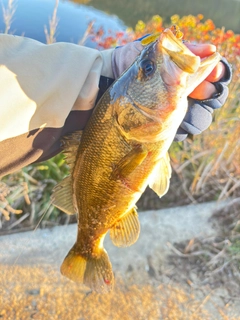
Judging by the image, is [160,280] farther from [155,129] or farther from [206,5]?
[206,5]

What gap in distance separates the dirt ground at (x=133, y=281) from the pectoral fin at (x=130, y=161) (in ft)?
3.75

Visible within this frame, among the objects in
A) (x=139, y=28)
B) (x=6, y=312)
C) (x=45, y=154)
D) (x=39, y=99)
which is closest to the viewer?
(x=39, y=99)

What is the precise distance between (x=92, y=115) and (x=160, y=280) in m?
1.49

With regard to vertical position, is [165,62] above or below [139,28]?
above

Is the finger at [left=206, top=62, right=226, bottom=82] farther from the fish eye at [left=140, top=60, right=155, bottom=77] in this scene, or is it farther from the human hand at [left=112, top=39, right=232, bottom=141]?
the fish eye at [left=140, top=60, right=155, bottom=77]

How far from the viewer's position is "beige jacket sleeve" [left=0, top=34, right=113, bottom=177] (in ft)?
4.81

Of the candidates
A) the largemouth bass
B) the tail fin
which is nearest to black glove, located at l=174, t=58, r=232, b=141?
the largemouth bass

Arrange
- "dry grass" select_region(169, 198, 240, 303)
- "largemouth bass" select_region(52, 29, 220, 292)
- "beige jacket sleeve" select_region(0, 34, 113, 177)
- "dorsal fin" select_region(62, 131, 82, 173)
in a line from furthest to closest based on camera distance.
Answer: "dry grass" select_region(169, 198, 240, 303)
"dorsal fin" select_region(62, 131, 82, 173)
"beige jacket sleeve" select_region(0, 34, 113, 177)
"largemouth bass" select_region(52, 29, 220, 292)

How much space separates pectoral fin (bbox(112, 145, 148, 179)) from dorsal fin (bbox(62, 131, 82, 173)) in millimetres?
235

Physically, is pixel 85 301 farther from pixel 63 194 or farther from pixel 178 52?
pixel 178 52

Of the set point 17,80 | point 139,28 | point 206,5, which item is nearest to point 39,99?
point 17,80

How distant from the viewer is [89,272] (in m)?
1.78

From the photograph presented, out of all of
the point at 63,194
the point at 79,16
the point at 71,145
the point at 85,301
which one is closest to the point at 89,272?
the point at 63,194

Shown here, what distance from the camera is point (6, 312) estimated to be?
2115 mm
